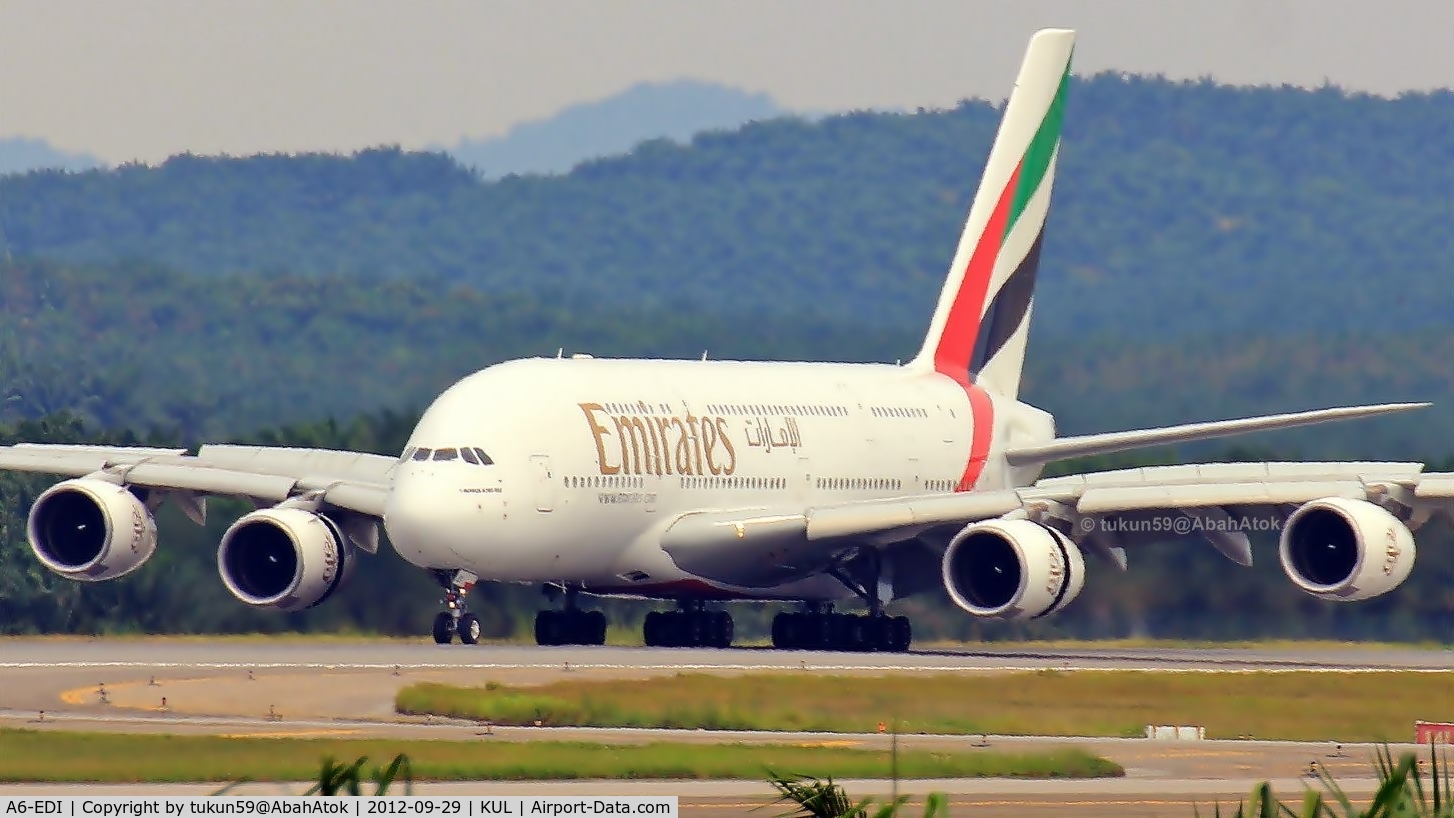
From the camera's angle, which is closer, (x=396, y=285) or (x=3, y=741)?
(x=3, y=741)

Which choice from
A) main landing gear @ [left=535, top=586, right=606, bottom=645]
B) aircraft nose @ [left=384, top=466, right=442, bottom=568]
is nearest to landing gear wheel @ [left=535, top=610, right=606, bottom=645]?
main landing gear @ [left=535, top=586, right=606, bottom=645]

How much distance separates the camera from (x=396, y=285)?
40.2 meters

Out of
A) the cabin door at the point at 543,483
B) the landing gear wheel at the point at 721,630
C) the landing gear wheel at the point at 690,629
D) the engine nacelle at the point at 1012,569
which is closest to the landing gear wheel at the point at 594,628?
the landing gear wheel at the point at 690,629

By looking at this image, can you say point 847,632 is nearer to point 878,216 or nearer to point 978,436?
point 978,436

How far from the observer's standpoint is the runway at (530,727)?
762 inches

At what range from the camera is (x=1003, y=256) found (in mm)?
43719

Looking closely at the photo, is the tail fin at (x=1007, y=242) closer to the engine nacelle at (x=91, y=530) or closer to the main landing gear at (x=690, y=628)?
the main landing gear at (x=690, y=628)

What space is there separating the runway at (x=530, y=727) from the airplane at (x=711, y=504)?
121 cm

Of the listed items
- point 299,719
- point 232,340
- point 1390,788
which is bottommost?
point 1390,788

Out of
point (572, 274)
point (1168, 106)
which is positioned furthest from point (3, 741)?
point (1168, 106)

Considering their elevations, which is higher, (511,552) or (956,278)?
(956,278)

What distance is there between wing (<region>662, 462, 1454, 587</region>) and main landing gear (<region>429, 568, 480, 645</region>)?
10.2 ft

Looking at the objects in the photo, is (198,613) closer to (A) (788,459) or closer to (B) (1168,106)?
(A) (788,459)

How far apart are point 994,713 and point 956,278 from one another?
716 inches
